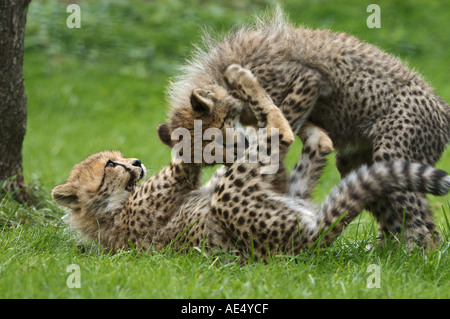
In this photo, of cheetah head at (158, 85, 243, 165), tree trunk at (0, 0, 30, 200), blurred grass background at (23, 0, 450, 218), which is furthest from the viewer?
blurred grass background at (23, 0, 450, 218)

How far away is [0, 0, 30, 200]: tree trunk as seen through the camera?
5555mm

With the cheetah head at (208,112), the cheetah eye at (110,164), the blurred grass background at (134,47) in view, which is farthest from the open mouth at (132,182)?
the blurred grass background at (134,47)

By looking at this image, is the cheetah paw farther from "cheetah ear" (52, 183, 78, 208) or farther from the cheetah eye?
"cheetah ear" (52, 183, 78, 208)

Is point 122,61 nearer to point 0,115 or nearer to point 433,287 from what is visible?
point 0,115

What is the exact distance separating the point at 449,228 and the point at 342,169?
92 centimetres

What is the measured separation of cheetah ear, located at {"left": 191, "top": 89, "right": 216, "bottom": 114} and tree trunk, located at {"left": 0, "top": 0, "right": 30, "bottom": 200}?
71.4 inches

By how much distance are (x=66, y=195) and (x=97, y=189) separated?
24cm

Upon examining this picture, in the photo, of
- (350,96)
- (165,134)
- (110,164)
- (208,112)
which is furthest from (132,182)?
(350,96)

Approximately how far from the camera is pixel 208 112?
4777 millimetres

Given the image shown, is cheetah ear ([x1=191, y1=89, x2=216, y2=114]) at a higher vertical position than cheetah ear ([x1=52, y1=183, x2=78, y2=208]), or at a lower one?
higher

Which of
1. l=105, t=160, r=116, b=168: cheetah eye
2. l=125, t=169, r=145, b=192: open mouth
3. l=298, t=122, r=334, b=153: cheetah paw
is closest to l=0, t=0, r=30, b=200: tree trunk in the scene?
l=105, t=160, r=116, b=168: cheetah eye

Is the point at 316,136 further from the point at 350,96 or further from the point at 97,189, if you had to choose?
the point at 97,189

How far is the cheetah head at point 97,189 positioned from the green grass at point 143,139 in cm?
23

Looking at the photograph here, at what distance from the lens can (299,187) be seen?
4.88 meters
